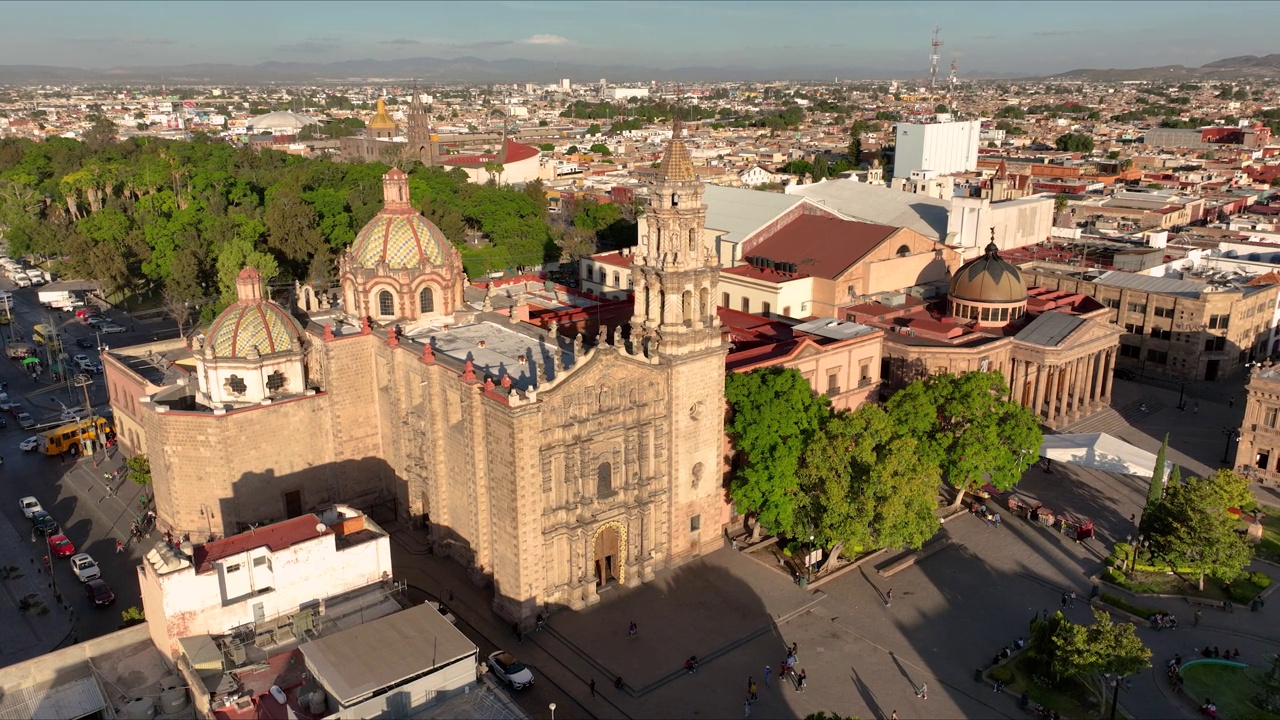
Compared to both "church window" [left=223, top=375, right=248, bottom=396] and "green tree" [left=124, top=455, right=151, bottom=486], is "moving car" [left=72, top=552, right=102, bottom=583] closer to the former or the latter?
"green tree" [left=124, top=455, right=151, bottom=486]

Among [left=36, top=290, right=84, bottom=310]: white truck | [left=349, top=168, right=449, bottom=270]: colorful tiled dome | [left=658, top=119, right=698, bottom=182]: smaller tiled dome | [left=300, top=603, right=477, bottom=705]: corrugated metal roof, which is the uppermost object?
[left=658, top=119, right=698, bottom=182]: smaller tiled dome

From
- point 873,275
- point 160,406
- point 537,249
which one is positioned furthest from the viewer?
point 537,249

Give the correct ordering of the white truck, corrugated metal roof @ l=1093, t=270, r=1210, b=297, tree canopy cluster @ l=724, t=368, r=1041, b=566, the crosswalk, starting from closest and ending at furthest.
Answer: tree canopy cluster @ l=724, t=368, r=1041, b=566 < the crosswalk < corrugated metal roof @ l=1093, t=270, r=1210, b=297 < the white truck

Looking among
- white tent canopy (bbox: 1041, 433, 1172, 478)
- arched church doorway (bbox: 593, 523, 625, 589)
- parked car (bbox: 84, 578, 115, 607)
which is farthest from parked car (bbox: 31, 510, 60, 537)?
white tent canopy (bbox: 1041, 433, 1172, 478)

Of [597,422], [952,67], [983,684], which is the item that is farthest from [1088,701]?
[952,67]

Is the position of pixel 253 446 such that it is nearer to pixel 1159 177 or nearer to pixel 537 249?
pixel 537 249

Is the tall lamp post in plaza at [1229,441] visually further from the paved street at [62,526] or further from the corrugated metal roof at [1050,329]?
the paved street at [62,526]
